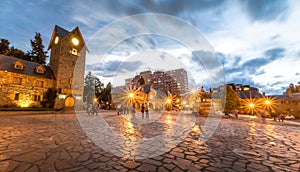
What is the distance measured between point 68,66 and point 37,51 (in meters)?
19.2

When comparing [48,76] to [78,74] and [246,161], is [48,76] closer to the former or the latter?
[78,74]

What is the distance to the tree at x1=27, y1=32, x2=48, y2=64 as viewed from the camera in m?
39.5

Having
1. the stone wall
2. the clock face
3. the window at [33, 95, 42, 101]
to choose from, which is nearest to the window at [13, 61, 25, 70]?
the stone wall

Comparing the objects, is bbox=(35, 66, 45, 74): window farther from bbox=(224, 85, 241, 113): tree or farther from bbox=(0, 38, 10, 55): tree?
bbox=(224, 85, 241, 113): tree

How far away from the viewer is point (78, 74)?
3144cm

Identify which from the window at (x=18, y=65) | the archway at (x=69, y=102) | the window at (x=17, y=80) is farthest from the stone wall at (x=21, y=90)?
the archway at (x=69, y=102)

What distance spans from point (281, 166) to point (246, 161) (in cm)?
79

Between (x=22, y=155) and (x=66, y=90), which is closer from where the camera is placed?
(x=22, y=155)

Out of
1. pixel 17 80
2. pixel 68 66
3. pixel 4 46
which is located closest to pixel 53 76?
pixel 68 66

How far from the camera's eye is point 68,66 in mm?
29672

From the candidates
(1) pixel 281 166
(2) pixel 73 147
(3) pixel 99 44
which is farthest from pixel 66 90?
(1) pixel 281 166

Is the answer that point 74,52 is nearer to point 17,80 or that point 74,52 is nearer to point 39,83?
point 39,83

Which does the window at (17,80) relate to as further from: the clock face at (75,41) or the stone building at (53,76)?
the clock face at (75,41)

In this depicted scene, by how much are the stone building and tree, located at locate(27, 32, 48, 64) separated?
33.8 feet
